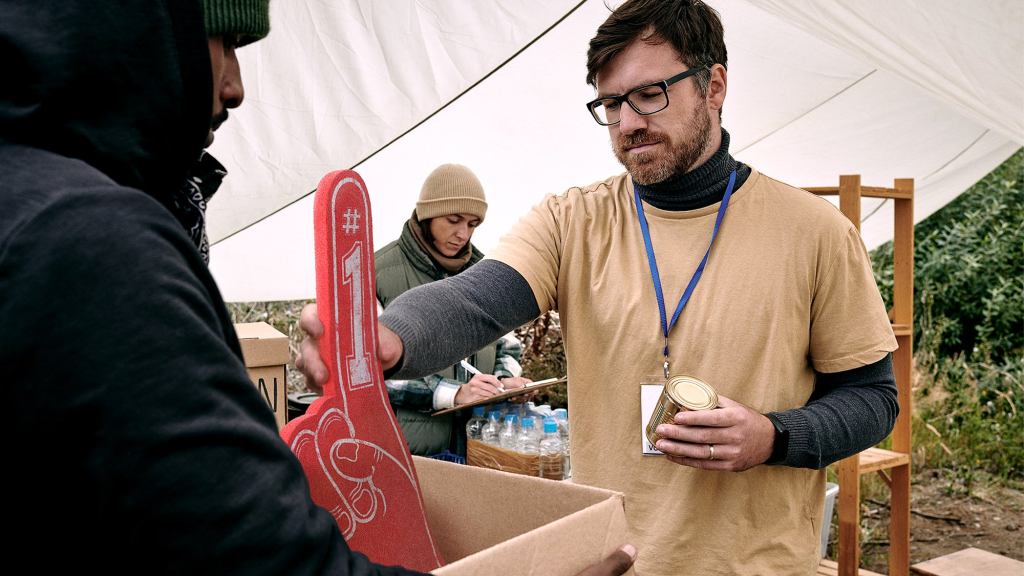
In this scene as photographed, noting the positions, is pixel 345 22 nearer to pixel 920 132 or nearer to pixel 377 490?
pixel 377 490

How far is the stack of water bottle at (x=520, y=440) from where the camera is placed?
2.53 meters

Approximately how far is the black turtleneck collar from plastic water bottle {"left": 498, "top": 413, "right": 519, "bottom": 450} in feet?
4.43

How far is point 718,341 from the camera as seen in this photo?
1645 mm

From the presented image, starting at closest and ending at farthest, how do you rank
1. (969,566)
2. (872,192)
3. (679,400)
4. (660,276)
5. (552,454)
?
1. (679,400)
2. (660,276)
3. (552,454)
4. (872,192)
5. (969,566)

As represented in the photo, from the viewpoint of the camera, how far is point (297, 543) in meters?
0.62

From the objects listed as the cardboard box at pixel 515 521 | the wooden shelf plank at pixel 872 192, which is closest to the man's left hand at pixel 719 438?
the cardboard box at pixel 515 521

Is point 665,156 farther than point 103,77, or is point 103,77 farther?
point 665,156

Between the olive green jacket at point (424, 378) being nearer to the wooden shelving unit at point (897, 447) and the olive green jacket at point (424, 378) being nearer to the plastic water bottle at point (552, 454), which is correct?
the plastic water bottle at point (552, 454)

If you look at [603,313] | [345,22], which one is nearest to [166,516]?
[603,313]

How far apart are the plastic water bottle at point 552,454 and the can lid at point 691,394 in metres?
1.10

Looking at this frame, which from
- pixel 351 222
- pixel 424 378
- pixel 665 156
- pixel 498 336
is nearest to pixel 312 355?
pixel 351 222

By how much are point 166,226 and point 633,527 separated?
4.29ft

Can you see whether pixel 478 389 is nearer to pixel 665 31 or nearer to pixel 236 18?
pixel 665 31

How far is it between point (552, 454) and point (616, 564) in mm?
1617
